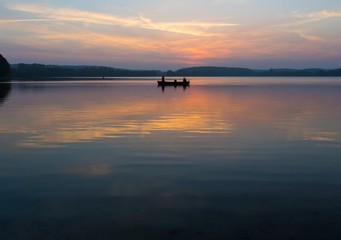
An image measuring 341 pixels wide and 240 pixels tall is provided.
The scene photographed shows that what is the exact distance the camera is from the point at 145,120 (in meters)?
26.4

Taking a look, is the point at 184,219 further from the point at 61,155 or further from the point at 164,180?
the point at 61,155

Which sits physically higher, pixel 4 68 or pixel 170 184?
pixel 4 68

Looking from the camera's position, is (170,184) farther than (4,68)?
No

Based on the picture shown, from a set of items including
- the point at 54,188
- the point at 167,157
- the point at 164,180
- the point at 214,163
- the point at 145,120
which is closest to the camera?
the point at 54,188

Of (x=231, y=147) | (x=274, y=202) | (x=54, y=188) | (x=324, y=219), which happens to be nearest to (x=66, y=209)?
(x=54, y=188)

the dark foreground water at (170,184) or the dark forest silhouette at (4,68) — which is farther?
the dark forest silhouette at (4,68)

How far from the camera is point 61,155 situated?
14445 mm

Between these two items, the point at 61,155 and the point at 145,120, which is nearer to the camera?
the point at 61,155

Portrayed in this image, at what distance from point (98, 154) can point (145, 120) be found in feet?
39.0

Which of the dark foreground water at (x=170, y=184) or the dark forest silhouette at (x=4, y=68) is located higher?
the dark forest silhouette at (x=4, y=68)

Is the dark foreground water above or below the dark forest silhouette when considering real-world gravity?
below

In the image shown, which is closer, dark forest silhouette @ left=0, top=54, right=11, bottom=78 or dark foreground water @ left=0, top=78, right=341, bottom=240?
dark foreground water @ left=0, top=78, right=341, bottom=240

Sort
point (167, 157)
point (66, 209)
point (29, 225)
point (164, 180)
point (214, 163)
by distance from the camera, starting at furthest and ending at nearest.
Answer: point (167, 157) < point (214, 163) < point (164, 180) < point (66, 209) < point (29, 225)

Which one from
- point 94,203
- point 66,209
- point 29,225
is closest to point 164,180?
point 94,203
